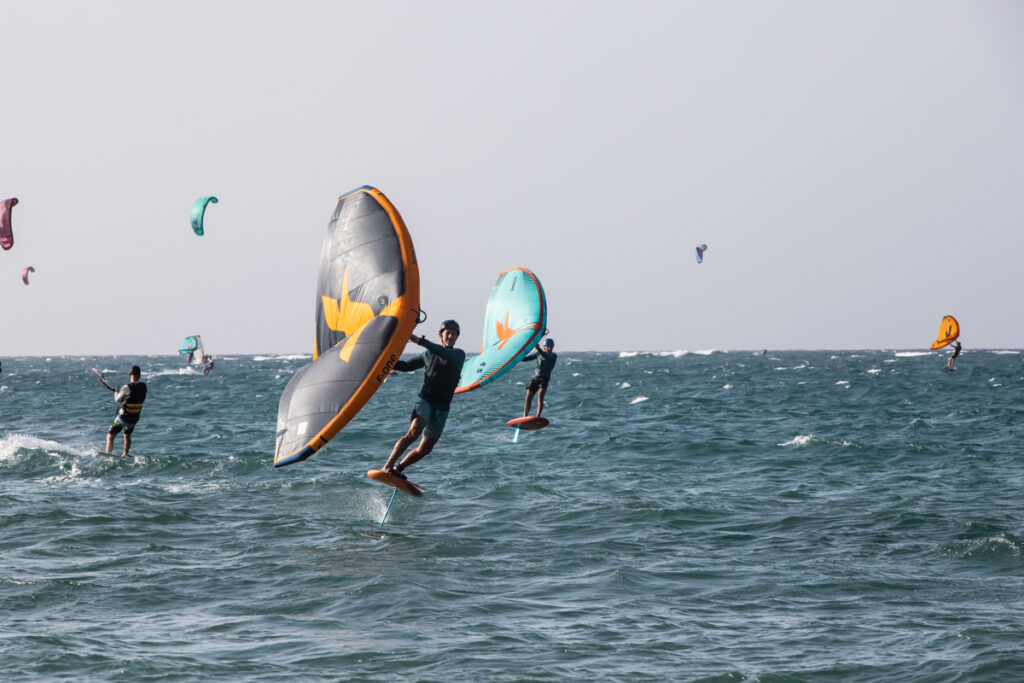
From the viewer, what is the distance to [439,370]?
12195 mm

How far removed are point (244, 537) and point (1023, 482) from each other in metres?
15.3

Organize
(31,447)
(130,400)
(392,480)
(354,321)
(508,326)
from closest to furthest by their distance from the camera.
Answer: (354,321) → (392,480) → (508,326) → (130,400) → (31,447)

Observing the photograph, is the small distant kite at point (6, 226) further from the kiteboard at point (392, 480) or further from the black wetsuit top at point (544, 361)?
the kiteboard at point (392, 480)

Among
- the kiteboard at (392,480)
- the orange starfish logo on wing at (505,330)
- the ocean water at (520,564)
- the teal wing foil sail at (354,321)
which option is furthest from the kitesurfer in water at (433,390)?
the orange starfish logo on wing at (505,330)

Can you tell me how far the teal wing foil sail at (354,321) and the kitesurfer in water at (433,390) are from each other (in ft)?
3.08

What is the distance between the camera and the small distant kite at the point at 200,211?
87.4ft

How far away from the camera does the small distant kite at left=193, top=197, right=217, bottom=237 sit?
87.4 feet

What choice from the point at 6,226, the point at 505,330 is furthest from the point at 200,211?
the point at 505,330

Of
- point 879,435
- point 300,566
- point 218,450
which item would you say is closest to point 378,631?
point 300,566

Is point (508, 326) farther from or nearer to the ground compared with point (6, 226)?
nearer to the ground

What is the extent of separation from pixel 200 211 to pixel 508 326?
37.2 ft

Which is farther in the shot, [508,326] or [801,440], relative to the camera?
[801,440]

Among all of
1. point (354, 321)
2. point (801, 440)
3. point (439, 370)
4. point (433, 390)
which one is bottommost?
point (801, 440)

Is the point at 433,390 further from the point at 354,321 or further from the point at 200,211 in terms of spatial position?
the point at 200,211
